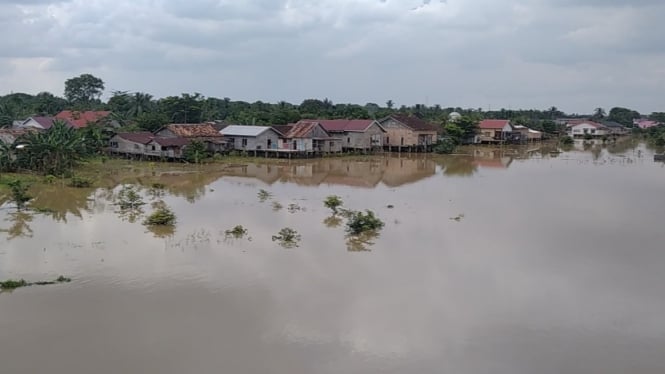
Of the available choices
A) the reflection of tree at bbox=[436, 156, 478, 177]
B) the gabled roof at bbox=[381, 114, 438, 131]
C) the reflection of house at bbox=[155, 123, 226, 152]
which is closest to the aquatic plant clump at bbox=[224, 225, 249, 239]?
the reflection of tree at bbox=[436, 156, 478, 177]

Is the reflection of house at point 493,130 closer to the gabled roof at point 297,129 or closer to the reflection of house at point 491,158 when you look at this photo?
the reflection of house at point 491,158

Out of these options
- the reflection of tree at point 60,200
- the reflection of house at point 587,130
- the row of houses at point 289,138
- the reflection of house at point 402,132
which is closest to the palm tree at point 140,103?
the row of houses at point 289,138

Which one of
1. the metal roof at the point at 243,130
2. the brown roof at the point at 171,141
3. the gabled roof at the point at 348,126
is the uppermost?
the gabled roof at the point at 348,126

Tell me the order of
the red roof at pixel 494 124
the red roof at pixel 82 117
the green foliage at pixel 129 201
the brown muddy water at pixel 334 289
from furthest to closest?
the red roof at pixel 494 124, the red roof at pixel 82 117, the green foliage at pixel 129 201, the brown muddy water at pixel 334 289

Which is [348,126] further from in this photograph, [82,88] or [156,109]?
[82,88]

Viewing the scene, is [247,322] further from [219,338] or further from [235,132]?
[235,132]

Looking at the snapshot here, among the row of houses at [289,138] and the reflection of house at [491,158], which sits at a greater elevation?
the row of houses at [289,138]

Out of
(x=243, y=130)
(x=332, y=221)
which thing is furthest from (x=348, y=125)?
(x=332, y=221)
